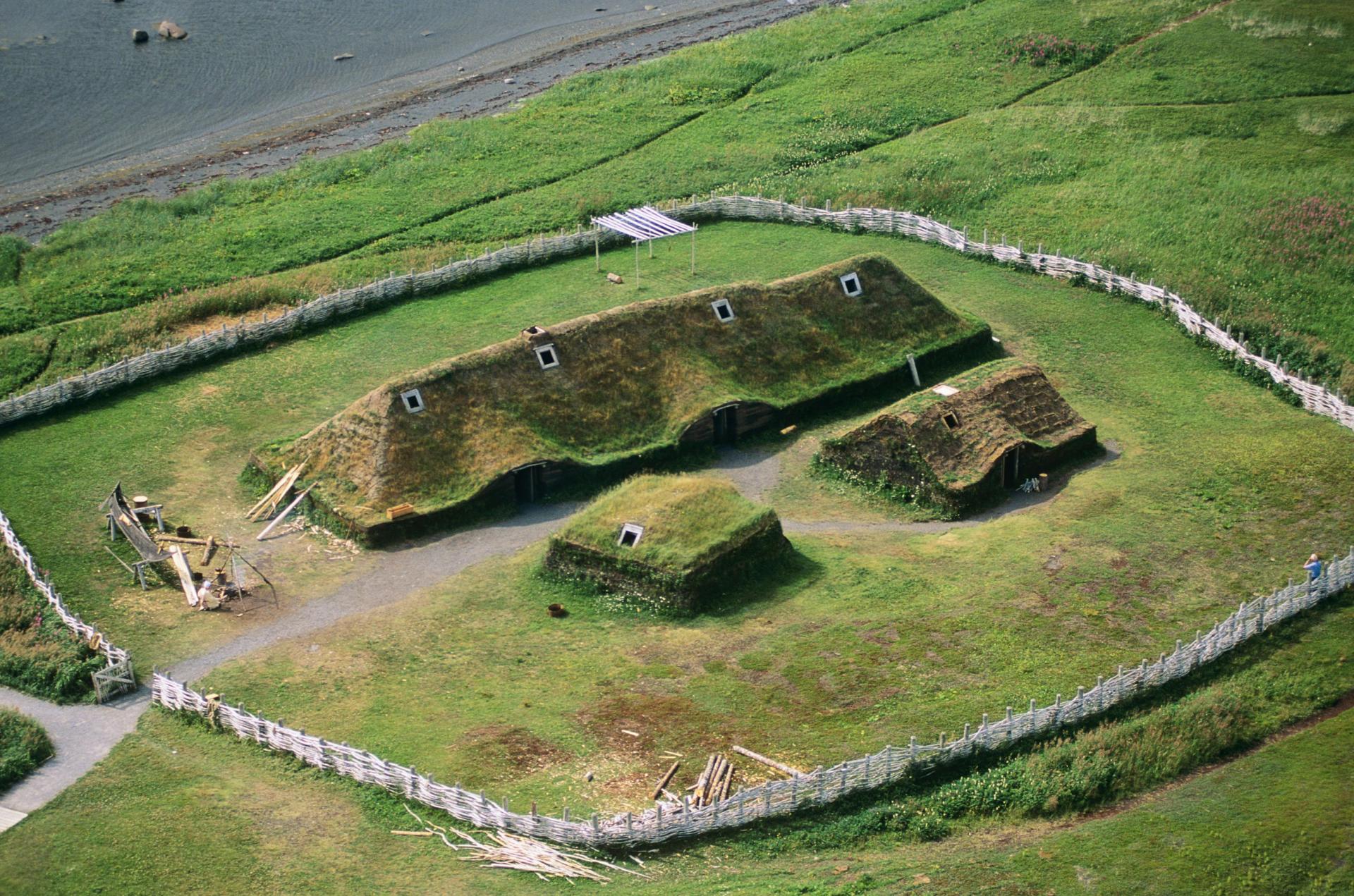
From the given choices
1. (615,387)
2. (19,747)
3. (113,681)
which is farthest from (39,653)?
(615,387)

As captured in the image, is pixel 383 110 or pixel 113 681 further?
pixel 383 110

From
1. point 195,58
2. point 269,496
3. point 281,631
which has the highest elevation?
point 195,58

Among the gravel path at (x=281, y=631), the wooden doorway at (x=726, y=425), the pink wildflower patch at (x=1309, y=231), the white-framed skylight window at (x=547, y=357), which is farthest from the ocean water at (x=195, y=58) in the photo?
the pink wildflower patch at (x=1309, y=231)

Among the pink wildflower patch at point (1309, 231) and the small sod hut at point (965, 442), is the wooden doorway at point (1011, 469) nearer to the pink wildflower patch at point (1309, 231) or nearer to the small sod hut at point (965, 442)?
the small sod hut at point (965, 442)

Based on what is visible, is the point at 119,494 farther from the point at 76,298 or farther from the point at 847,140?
the point at 847,140

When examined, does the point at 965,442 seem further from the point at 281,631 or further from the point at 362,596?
the point at 281,631

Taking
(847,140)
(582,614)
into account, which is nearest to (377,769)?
(582,614)
